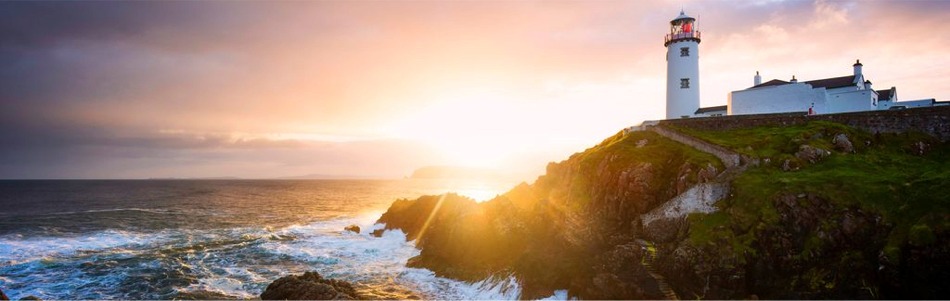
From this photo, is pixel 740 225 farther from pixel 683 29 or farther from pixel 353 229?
pixel 353 229

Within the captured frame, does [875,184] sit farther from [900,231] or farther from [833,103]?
[833,103]

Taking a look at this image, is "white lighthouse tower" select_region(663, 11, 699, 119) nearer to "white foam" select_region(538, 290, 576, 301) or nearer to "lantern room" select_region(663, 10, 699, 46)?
"lantern room" select_region(663, 10, 699, 46)

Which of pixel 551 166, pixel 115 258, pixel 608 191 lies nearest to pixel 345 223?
pixel 115 258

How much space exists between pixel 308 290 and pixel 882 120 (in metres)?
38.4

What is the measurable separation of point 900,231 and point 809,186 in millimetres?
4172

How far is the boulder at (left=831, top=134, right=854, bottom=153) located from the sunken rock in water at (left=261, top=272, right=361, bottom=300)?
31130mm

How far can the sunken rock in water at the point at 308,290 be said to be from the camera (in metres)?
24.3

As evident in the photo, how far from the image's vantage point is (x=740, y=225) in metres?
22.7

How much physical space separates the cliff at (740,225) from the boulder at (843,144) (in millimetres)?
90

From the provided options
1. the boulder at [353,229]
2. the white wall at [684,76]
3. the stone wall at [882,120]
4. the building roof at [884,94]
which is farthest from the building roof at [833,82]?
the boulder at [353,229]

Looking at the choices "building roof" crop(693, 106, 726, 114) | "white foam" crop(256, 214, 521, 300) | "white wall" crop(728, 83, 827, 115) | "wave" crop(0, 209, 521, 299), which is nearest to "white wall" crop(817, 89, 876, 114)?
"white wall" crop(728, 83, 827, 115)

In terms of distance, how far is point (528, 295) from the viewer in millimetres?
25484

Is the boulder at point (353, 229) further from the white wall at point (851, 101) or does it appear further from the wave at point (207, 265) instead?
the white wall at point (851, 101)

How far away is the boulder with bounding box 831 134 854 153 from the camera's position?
28.1 meters
